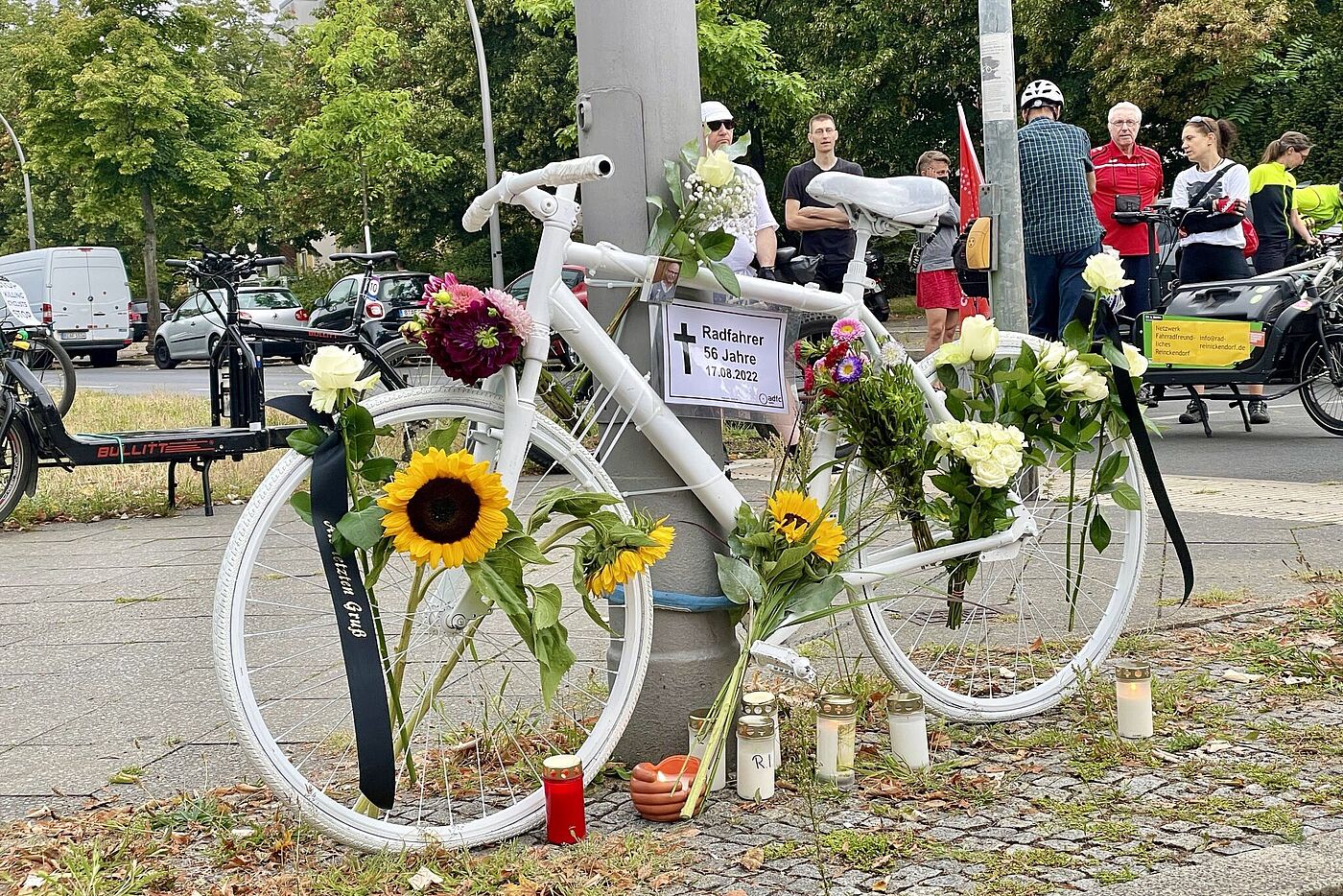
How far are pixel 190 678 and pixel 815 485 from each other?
219cm

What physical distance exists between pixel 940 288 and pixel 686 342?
796cm

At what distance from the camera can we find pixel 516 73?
31.9 m

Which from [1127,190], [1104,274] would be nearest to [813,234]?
[1127,190]

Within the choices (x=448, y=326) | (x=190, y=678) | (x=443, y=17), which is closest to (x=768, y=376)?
(x=448, y=326)

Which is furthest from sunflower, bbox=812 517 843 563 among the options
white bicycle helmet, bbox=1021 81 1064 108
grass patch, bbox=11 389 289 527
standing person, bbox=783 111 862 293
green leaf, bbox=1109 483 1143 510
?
standing person, bbox=783 111 862 293

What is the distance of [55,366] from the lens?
1191 cm

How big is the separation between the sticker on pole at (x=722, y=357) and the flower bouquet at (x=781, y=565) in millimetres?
273

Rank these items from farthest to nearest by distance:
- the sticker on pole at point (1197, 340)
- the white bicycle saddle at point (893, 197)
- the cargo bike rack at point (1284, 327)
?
the sticker on pole at point (1197, 340)
the cargo bike rack at point (1284, 327)
the white bicycle saddle at point (893, 197)

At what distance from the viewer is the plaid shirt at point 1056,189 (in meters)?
8.29

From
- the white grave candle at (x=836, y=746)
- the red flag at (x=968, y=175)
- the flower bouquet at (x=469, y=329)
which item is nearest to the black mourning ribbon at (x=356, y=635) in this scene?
the flower bouquet at (x=469, y=329)

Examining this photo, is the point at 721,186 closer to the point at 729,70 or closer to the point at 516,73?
the point at 729,70

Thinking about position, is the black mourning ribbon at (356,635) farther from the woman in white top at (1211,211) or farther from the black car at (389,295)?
the black car at (389,295)

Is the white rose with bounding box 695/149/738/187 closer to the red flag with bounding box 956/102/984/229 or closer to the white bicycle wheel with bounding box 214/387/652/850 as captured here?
the white bicycle wheel with bounding box 214/387/652/850

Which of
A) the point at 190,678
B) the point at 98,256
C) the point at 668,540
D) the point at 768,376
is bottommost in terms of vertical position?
the point at 190,678
